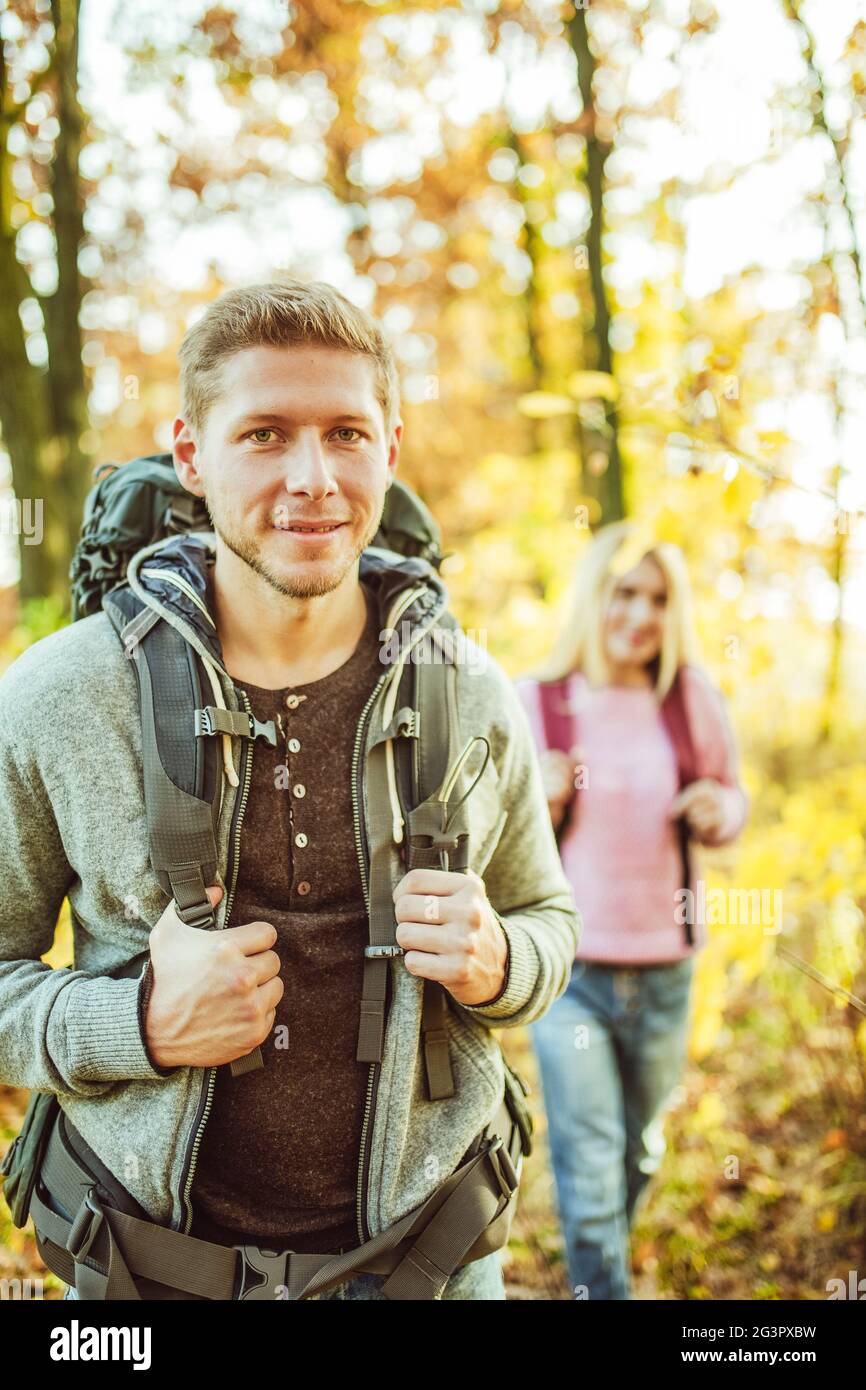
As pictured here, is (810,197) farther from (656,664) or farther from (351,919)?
(351,919)

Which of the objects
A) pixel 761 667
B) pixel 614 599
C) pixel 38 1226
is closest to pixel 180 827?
pixel 38 1226

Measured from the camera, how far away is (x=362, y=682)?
1.87 meters

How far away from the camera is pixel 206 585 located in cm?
185

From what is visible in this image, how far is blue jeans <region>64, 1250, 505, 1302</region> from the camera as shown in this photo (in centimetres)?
176

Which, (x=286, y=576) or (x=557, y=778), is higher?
(x=286, y=576)

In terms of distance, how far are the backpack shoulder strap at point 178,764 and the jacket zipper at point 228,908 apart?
4 cm

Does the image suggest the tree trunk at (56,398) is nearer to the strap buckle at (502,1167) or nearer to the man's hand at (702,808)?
the man's hand at (702,808)

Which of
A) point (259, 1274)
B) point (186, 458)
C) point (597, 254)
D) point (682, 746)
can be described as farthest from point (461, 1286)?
point (597, 254)

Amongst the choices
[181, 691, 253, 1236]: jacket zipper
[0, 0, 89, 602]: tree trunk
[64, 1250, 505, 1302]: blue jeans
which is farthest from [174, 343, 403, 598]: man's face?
[0, 0, 89, 602]: tree trunk

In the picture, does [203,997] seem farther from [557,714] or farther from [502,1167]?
[557,714]

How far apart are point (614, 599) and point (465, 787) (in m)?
2.13

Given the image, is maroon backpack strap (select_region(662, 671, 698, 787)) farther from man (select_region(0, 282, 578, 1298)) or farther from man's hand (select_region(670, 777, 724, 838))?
man (select_region(0, 282, 578, 1298))

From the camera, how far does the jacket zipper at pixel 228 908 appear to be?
162cm

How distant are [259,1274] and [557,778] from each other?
6.71 feet
